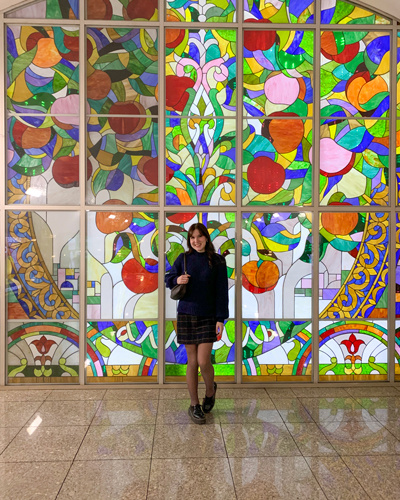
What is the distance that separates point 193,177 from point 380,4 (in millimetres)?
2385

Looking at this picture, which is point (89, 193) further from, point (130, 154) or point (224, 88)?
point (224, 88)

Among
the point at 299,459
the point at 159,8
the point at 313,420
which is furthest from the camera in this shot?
the point at 159,8

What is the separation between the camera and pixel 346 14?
15.2ft

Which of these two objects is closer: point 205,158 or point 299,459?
point 299,459

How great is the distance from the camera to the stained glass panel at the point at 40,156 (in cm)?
454

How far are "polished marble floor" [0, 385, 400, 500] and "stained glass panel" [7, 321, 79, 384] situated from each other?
5.7 inches

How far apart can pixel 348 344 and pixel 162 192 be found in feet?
7.68

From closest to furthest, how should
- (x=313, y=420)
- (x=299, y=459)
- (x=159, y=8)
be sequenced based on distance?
(x=299, y=459), (x=313, y=420), (x=159, y=8)

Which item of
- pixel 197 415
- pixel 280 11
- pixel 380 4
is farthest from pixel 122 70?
pixel 197 415

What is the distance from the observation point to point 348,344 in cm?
469

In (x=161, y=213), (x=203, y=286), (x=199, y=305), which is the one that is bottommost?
(x=199, y=305)

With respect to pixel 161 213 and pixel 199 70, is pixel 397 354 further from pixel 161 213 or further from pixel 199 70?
pixel 199 70

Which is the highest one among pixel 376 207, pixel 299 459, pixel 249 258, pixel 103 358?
pixel 376 207

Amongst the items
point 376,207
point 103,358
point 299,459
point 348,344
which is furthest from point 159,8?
point 299,459
